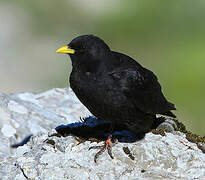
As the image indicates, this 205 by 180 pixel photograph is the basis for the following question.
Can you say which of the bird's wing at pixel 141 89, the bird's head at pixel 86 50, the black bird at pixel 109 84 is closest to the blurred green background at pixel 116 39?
the bird's wing at pixel 141 89

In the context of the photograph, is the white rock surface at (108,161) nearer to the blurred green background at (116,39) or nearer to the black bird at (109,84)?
the black bird at (109,84)

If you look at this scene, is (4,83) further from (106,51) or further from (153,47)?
(106,51)

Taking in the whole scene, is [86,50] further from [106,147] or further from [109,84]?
[106,147]

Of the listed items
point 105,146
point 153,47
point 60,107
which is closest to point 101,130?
point 105,146

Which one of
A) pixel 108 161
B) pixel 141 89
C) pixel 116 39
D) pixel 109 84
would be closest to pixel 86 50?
pixel 109 84

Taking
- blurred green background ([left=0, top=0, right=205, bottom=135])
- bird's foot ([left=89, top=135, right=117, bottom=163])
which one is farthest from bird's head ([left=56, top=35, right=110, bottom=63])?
blurred green background ([left=0, top=0, right=205, bottom=135])

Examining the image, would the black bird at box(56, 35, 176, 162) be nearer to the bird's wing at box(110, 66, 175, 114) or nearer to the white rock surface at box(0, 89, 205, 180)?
the bird's wing at box(110, 66, 175, 114)

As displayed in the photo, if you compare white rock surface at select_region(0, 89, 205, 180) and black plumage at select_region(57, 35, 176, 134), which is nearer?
white rock surface at select_region(0, 89, 205, 180)

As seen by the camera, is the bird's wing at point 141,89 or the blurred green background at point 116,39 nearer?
the bird's wing at point 141,89
